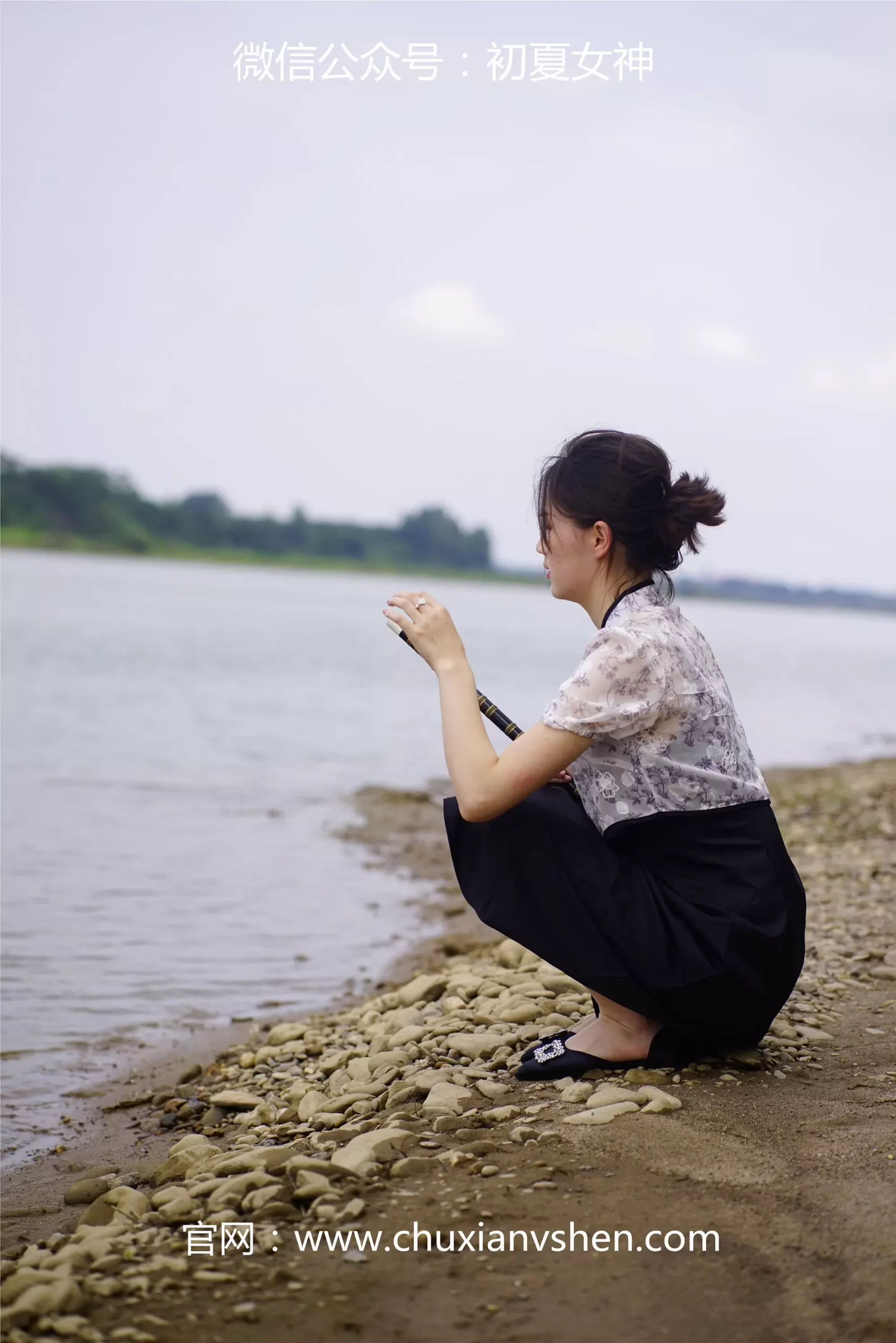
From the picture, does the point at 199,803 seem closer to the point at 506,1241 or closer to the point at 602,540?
the point at 602,540

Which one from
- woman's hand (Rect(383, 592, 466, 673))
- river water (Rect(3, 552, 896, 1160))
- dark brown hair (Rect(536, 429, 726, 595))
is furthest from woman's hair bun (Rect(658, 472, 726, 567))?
river water (Rect(3, 552, 896, 1160))

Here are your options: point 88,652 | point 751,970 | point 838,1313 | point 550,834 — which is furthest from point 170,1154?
point 88,652

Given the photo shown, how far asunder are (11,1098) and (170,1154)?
51.6 inches

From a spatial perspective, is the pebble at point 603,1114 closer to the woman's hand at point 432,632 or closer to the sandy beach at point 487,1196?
the sandy beach at point 487,1196

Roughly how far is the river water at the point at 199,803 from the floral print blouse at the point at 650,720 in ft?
7.68

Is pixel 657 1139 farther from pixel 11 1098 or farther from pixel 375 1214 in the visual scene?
pixel 11 1098

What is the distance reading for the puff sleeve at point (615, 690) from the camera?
278cm

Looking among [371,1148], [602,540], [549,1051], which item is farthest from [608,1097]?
[602,540]

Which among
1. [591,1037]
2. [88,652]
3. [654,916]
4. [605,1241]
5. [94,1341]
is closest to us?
[94,1341]

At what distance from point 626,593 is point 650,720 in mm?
363

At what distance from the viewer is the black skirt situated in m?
2.93

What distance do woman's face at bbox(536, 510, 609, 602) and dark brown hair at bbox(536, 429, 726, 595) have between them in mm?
23

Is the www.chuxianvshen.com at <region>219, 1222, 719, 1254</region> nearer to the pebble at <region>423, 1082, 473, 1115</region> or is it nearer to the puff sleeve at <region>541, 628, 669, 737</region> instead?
the pebble at <region>423, 1082, 473, 1115</region>

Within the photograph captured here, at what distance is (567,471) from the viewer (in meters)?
3.01
